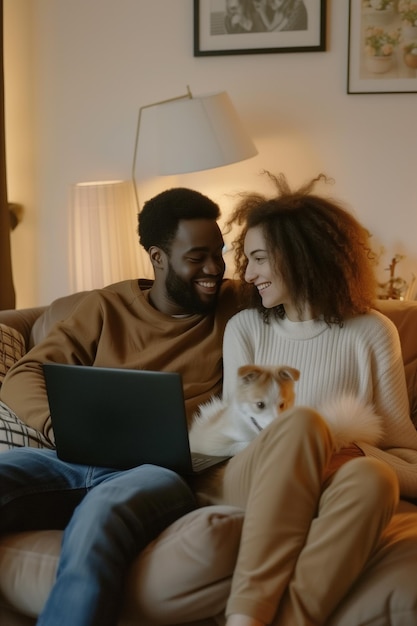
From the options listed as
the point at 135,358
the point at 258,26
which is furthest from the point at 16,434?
the point at 258,26

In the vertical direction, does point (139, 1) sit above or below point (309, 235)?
above

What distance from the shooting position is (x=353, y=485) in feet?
5.21

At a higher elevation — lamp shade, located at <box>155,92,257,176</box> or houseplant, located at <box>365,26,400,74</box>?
houseplant, located at <box>365,26,400,74</box>

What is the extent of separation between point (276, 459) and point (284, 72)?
1966 millimetres

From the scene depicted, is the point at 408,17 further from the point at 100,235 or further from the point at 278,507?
the point at 278,507

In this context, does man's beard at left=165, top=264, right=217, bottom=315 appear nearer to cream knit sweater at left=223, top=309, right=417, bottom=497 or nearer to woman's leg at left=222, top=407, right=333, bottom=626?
cream knit sweater at left=223, top=309, right=417, bottom=497

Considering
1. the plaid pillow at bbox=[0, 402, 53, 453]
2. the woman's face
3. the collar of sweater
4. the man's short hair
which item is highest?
the man's short hair

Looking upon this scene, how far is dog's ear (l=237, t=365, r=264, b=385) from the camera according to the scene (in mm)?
1852

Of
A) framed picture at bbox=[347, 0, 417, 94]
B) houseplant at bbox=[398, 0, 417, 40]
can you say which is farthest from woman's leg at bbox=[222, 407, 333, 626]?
houseplant at bbox=[398, 0, 417, 40]

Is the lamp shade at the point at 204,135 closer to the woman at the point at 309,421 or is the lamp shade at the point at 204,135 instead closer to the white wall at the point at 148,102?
the white wall at the point at 148,102

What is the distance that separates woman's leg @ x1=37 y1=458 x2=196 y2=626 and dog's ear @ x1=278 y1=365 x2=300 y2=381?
12.2 inches

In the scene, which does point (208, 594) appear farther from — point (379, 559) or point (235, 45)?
point (235, 45)

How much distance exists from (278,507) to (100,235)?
1.76m

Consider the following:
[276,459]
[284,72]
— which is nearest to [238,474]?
[276,459]
